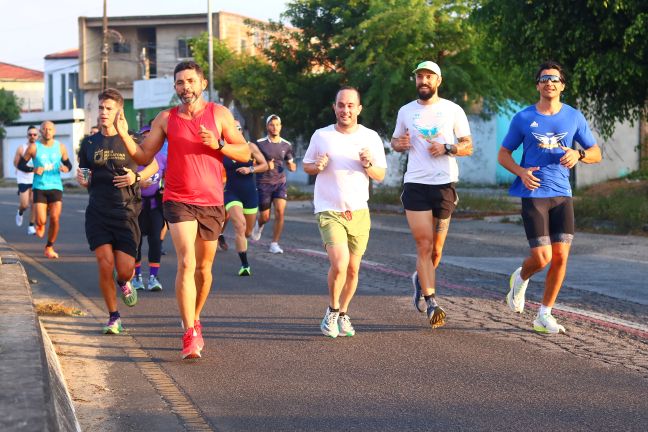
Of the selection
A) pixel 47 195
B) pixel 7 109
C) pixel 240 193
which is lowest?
pixel 47 195

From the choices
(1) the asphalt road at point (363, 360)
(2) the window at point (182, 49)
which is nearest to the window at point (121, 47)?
(2) the window at point (182, 49)

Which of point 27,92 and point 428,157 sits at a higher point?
point 27,92

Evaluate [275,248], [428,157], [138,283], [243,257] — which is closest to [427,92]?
[428,157]

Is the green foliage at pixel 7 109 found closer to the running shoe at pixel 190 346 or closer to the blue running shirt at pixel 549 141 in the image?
the blue running shirt at pixel 549 141

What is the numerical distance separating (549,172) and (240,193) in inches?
240

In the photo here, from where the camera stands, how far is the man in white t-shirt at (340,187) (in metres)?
8.84

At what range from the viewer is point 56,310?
1027cm

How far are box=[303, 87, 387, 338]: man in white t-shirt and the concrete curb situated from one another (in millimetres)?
2177

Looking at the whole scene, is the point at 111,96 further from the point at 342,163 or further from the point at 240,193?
the point at 240,193

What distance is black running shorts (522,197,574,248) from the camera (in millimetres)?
8898

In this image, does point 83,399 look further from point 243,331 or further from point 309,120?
point 309,120

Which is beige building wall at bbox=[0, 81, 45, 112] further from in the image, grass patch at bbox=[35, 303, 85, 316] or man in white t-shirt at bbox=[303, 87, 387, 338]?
man in white t-shirt at bbox=[303, 87, 387, 338]

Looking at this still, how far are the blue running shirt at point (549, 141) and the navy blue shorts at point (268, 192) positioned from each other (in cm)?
Answer: 745

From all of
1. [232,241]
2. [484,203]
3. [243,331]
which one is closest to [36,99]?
[484,203]
